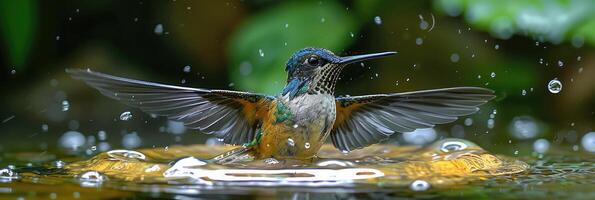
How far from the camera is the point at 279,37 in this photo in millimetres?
7703

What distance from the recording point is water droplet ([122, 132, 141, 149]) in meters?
6.49

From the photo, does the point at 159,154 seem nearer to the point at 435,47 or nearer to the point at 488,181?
the point at 488,181

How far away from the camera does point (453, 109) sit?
4.50 metres

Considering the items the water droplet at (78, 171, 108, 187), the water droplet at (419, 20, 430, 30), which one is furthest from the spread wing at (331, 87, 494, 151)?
the water droplet at (419, 20, 430, 30)

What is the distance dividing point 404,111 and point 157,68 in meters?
4.16

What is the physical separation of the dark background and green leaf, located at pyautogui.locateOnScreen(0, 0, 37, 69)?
0.04 ft

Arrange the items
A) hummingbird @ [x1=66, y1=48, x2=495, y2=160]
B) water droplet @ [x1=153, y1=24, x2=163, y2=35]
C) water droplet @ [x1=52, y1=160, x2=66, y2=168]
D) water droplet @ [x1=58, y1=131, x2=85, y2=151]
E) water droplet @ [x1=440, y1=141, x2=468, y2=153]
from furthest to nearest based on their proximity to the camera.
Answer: water droplet @ [x1=153, y1=24, x2=163, y2=35] < water droplet @ [x1=58, y1=131, x2=85, y2=151] < water droplet @ [x1=440, y1=141, x2=468, y2=153] < water droplet @ [x1=52, y1=160, x2=66, y2=168] < hummingbird @ [x1=66, y1=48, x2=495, y2=160]

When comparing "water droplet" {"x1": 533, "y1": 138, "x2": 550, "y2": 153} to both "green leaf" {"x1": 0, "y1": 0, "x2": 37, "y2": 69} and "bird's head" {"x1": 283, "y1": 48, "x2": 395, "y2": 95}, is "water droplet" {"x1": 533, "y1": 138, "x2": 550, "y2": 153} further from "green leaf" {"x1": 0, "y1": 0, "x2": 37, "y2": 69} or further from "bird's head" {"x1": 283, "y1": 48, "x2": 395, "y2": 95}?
"green leaf" {"x1": 0, "y1": 0, "x2": 37, "y2": 69}

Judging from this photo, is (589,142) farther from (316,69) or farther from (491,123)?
(316,69)

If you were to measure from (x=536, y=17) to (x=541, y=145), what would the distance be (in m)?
1.14

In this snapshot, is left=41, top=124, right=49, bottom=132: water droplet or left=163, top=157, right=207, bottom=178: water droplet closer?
left=163, top=157, right=207, bottom=178: water droplet

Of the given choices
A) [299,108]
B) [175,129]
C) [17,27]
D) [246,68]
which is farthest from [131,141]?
[299,108]

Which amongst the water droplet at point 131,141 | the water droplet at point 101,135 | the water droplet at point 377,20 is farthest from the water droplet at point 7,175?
the water droplet at point 377,20

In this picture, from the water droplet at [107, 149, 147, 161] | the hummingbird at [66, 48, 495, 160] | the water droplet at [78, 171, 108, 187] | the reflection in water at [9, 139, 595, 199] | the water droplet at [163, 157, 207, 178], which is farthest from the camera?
the water droplet at [107, 149, 147, 161]
